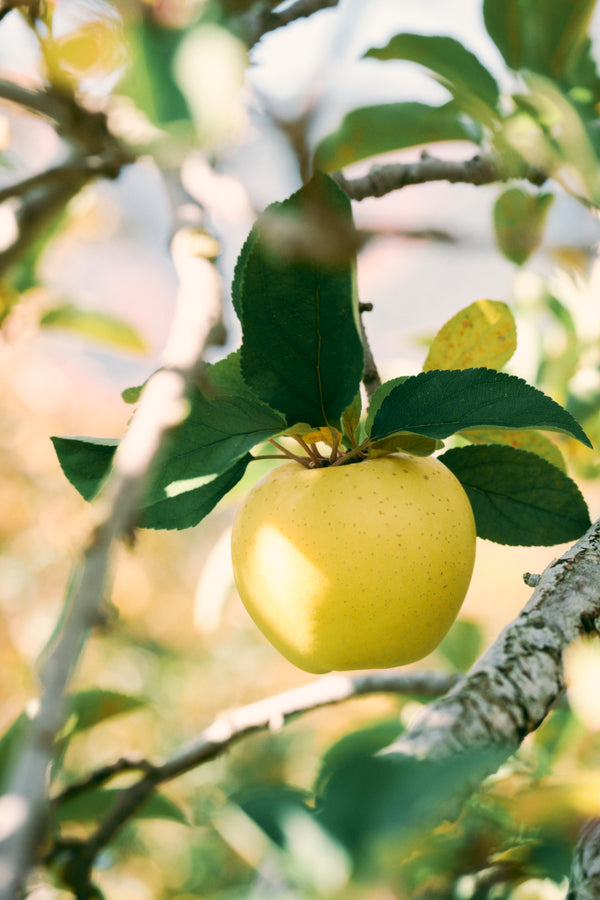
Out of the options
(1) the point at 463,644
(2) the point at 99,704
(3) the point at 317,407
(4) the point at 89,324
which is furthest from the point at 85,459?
(1) the point at 463,644

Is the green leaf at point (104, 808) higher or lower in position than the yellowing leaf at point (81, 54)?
lower

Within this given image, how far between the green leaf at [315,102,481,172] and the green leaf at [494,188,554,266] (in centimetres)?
14

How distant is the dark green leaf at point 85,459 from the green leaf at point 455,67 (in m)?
0.39

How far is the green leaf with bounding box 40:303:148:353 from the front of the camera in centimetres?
102

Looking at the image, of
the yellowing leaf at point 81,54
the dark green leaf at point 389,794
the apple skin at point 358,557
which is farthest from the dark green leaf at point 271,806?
the yellowing leaf at point 81,54

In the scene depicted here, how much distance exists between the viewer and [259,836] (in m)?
0.26

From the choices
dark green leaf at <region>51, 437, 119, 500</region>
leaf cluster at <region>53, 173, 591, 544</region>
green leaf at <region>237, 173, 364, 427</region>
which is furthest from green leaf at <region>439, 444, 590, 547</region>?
dark green leaf at <region>51, 437, 119, 500</region>

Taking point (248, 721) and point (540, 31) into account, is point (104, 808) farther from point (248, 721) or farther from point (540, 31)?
point (540, 31)

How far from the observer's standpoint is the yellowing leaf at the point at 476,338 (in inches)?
20.7

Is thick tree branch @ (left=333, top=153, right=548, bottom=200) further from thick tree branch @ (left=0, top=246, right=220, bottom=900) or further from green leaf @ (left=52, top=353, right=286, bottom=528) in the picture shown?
thick tree branch @ (left=0, top=246, right=220, bottom=900)

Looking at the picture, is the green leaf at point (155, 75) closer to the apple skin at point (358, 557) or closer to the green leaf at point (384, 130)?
the apple skin at point (358, 557)

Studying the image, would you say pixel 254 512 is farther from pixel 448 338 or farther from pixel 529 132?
pixel 529 132

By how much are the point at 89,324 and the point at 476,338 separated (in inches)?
26.5

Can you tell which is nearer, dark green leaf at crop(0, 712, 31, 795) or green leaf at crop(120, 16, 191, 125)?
green leaf at crop(120, 16, 191, 125)
